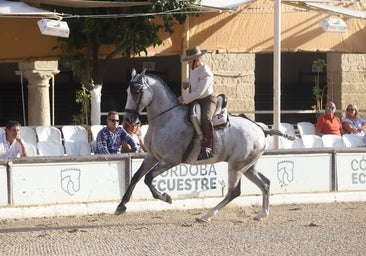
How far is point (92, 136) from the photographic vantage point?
1634 cm

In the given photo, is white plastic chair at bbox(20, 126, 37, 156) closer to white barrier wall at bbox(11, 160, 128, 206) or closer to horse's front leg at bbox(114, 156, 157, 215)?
white barrier wall at bbox(11, 160, 128, 206)

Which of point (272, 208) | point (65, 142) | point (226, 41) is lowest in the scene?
point (272, 208)

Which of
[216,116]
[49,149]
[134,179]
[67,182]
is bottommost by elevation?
[67,182]

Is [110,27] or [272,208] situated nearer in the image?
[272,208]

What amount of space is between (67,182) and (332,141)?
18.4 feet

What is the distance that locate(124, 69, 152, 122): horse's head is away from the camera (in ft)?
41.7

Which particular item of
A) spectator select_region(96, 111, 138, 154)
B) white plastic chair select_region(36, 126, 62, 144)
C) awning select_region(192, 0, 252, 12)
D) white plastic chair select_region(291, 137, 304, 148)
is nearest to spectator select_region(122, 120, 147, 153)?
spectator select_region(96, 111, 138, 154)

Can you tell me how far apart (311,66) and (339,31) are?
8.27m

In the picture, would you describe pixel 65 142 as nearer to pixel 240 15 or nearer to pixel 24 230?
pixel 24 230

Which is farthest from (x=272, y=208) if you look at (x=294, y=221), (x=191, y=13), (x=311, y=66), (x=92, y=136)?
(x=311, y=66)

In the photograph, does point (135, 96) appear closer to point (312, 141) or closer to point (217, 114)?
point (217, 114)

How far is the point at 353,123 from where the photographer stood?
19.0 metres

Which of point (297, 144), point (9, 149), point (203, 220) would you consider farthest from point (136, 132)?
point (203, 220)

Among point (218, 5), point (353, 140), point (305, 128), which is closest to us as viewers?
point (353, 140)
